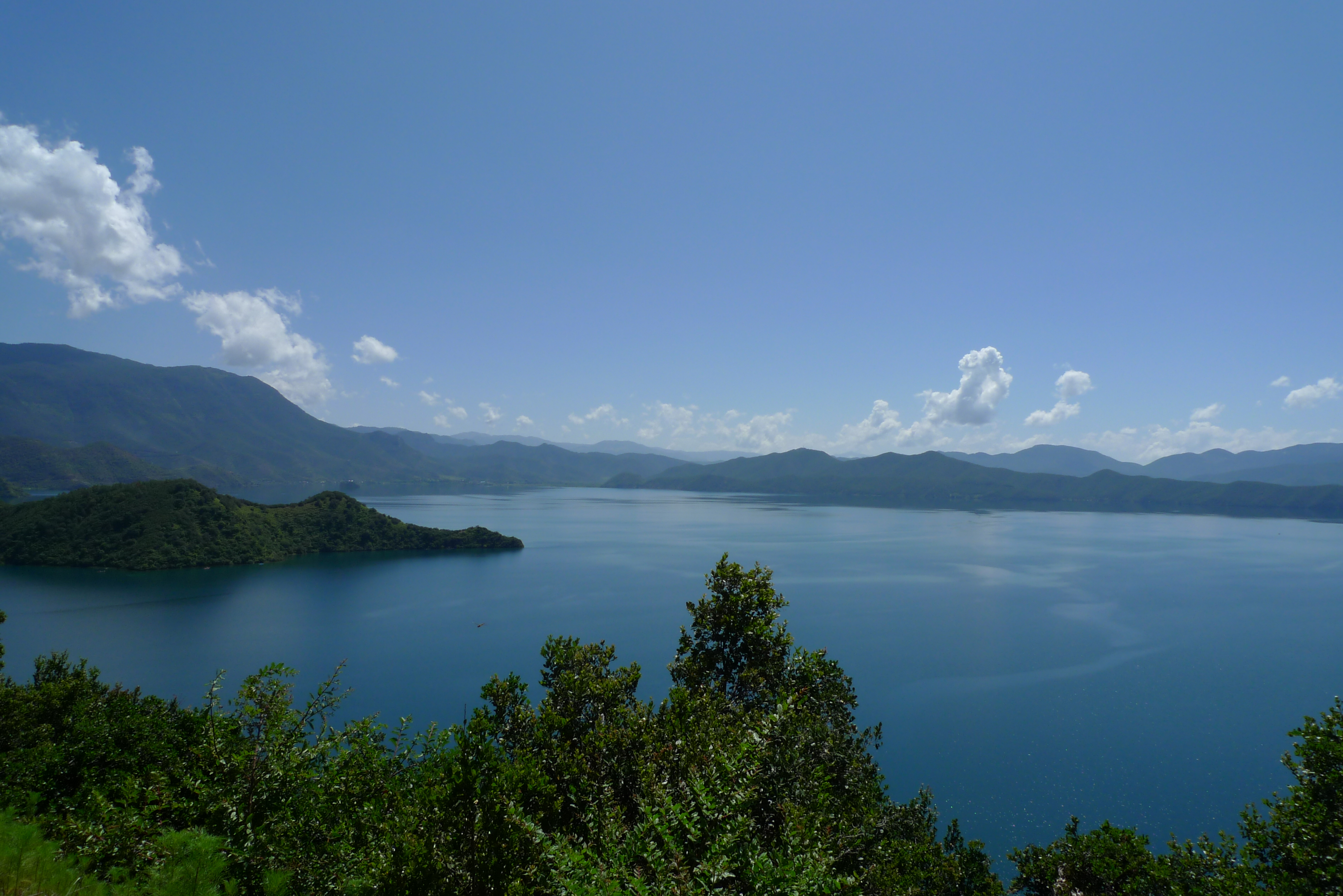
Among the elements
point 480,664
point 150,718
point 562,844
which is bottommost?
point 480,664

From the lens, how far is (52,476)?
642 ft

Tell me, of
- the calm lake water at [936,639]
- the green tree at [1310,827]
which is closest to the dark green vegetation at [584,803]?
the green tree at [1310,827]

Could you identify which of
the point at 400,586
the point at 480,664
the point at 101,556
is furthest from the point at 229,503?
the point at 480,664

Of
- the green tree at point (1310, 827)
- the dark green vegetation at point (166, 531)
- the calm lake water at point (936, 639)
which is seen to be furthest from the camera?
the dark green vegetation at point (166, 531)

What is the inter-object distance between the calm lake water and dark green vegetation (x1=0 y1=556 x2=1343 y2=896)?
1709 cm

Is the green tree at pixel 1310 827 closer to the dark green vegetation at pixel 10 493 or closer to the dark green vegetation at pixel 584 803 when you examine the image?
the dark green vegetation at pixel 584 803

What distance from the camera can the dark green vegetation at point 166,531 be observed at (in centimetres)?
8031

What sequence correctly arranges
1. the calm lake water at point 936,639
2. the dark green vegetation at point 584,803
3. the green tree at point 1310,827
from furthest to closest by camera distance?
the calm lake water at point 936,639
the green tree at point 1310,827
the dark green vegetation at point 584,803

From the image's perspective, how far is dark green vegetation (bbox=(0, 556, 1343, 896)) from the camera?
17.1 feet

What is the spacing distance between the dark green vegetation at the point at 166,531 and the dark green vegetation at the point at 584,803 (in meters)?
82.8

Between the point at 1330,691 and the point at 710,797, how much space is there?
58738mm

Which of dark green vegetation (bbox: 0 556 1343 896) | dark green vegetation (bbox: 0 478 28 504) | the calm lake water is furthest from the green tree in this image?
dark green vegetation (bbox: 0 478 28 504)

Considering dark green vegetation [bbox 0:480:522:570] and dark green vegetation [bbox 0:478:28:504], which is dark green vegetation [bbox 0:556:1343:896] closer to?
dark green vegetation [bbox 0:480:522:570]

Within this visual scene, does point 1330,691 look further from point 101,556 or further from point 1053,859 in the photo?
point 101,556
